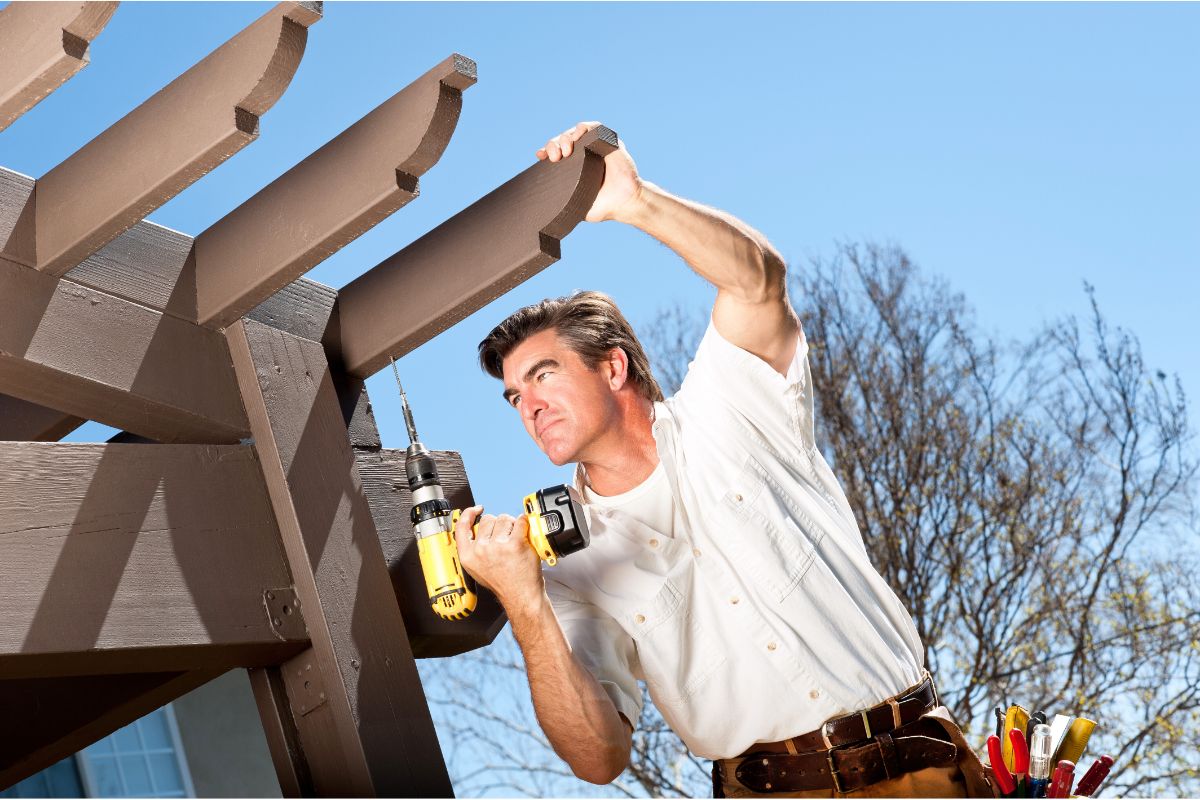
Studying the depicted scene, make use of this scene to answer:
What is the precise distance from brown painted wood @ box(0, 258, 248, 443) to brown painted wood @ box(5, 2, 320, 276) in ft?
0.20

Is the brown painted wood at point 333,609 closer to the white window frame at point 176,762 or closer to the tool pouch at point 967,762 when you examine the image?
the tool pouch at point 967,762

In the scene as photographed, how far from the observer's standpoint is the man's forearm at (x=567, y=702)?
2.19m

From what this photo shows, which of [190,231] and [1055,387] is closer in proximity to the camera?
[190,231]

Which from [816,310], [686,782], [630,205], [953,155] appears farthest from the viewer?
[953,155]

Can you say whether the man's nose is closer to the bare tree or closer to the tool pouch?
the tool pouch

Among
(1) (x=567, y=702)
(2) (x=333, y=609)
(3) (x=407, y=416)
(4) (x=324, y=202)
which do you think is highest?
(4) (x=324, y=202)

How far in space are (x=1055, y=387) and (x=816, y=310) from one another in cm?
133

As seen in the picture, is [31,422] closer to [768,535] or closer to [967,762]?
[768,535]

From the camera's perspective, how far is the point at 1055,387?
22.7 ft

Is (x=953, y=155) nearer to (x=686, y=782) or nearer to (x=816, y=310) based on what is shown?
(x=816, y=310)

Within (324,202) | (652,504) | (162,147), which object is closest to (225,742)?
(652,504)

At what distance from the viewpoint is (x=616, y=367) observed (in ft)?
8.79

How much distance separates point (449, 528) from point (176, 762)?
551 centimetres

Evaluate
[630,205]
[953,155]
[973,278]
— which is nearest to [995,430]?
[973,278]
